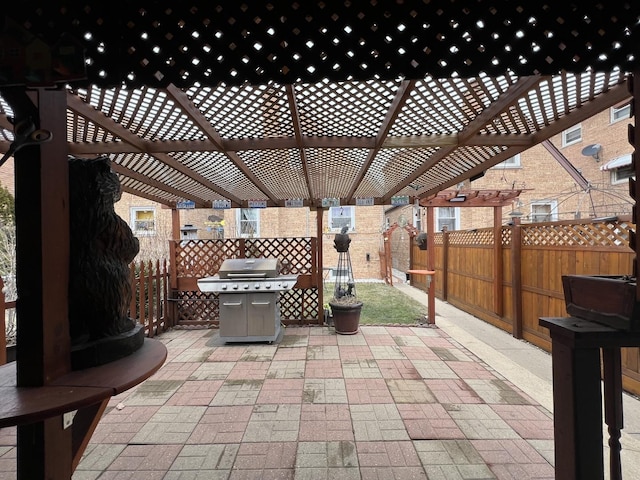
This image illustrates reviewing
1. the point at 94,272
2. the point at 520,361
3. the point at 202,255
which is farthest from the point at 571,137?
the point at 94,272

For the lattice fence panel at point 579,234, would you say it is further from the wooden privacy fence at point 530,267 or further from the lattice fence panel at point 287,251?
the lattice fence panel at point 287,251

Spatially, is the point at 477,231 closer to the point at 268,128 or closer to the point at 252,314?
the point at 252,314

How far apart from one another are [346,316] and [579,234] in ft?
11.3

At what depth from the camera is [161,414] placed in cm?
289

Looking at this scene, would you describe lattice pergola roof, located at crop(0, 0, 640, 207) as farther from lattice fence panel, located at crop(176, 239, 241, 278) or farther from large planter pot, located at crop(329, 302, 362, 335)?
large planter pot, located at crop(329, 302, 362, 335)

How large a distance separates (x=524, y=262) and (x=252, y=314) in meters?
4.56

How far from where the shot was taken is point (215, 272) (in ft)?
19.8

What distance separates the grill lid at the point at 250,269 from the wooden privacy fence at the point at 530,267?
13.5 feet

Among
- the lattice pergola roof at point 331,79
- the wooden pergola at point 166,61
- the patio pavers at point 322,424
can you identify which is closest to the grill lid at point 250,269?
the patio pavers at point 322,424

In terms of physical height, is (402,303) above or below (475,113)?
below

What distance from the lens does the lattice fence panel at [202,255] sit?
5992 mm

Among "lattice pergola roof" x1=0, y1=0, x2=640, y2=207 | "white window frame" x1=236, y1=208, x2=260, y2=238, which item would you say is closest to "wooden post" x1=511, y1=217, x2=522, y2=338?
"lattice pergola roof" x1=0, y1=0, x2=640, y2=207

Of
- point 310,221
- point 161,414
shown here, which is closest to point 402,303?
point 310,221

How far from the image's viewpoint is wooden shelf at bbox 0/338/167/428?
93 cm
